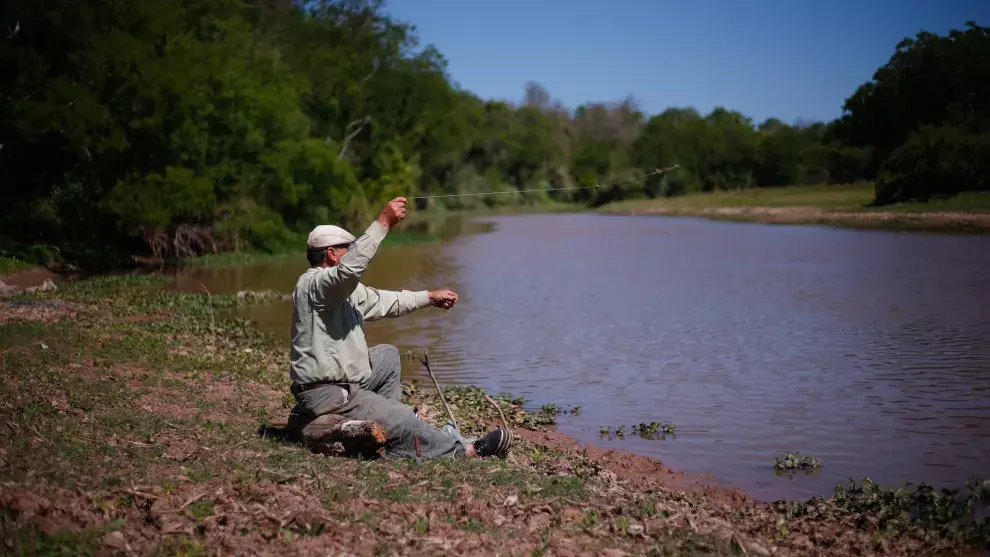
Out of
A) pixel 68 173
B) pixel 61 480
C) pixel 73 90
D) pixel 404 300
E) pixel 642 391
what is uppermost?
pixel 73 90

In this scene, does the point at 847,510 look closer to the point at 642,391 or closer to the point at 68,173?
the point at 642,391

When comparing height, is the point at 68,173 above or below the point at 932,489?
above

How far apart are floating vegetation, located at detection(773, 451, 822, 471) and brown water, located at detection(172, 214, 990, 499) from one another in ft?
0.45

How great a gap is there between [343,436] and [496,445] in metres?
1.26

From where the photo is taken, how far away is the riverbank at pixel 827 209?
4209cm

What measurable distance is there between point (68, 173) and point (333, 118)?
2098 cm

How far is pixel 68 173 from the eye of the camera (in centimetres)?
2766

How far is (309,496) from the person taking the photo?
6328 mm

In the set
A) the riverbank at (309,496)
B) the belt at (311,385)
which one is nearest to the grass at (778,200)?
the riverbank at (309,496)

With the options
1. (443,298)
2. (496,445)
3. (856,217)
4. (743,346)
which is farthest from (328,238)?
(856,217)

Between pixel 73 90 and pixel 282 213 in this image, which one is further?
pixel 282 213

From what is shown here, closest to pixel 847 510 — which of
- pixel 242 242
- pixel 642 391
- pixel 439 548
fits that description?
pixel 439 548

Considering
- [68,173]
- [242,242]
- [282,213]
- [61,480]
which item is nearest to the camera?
[61,480]

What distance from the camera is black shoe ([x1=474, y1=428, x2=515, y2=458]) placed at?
7.96 meters
